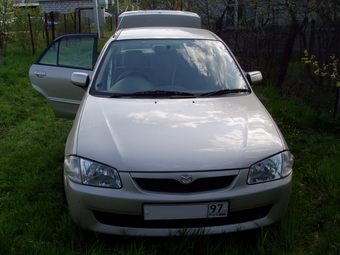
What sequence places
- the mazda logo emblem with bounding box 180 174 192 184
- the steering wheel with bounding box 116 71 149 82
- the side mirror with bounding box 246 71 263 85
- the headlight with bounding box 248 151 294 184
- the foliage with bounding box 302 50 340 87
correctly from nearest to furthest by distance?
the mazda logo emblem with bounding box 180 174 192 184 < the headlight with bounding box 248 151 294 184 < the steering wheel with bounding box 116 71 149 82 < the side mirror with bounding box 246 71 263 85 < the foliage with bounding box 302 50 340 87

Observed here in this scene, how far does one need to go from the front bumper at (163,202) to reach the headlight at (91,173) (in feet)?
0.12

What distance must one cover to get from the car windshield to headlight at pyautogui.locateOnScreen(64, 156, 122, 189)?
1.00 metres

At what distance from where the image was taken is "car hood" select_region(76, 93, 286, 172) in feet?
7.84

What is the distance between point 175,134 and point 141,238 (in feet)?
2.50

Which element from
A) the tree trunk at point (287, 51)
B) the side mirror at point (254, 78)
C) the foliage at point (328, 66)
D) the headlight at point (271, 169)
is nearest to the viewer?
the headlight at point (271, 169)

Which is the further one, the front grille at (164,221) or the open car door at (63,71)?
the open car door at (63,71)

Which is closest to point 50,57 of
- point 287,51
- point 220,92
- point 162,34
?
point 162,34

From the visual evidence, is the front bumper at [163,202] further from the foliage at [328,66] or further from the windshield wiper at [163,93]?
the foliage at [328,66]

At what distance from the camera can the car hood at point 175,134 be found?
2389mm

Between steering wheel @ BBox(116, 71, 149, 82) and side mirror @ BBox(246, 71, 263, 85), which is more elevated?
steering wheel @ BBox(116, 71, 149, 82)

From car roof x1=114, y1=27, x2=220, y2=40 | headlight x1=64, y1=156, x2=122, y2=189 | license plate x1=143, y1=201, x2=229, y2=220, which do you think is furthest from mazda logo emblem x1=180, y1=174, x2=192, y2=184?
car roof x1=114, y1=27, x2=220, y2=40

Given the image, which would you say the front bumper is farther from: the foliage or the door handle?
the door handle

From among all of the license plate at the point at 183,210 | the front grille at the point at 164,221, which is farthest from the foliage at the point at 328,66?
the license plate at the point at 183,210

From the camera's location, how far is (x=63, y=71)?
453cm
